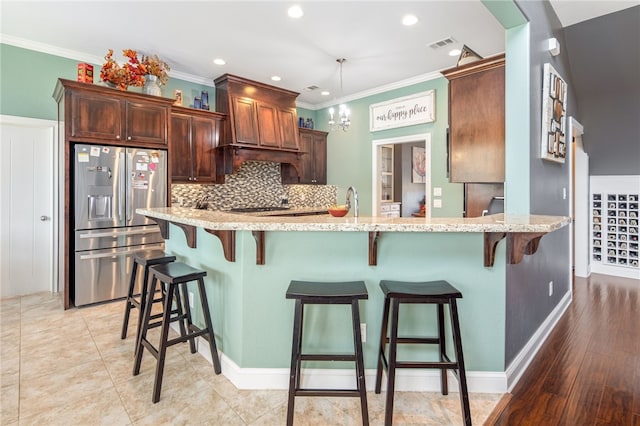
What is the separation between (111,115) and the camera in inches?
147

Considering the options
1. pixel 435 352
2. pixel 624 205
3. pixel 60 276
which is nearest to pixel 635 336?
Result: pixel 435 352

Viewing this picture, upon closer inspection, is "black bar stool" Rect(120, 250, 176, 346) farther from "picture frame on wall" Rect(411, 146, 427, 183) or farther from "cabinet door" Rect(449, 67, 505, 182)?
"picture frame on wall" Rect(411, 146, 427, 183)

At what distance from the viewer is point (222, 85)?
16.5 ft

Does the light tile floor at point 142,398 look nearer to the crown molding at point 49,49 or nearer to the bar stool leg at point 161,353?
the bar stool leg at point 161,353

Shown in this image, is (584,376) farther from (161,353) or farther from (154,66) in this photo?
(154,66)

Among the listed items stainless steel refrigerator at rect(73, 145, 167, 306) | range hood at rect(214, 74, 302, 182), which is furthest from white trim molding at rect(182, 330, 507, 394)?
range hood at rect(214, 74, 302, 182)

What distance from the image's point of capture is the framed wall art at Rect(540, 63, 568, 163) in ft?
8.90

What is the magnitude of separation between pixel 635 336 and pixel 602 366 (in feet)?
2.76

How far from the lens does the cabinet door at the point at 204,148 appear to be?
189 inches

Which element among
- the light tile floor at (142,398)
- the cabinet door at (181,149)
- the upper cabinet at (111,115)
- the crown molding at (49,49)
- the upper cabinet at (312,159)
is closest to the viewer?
the light tile floor at (142,398)

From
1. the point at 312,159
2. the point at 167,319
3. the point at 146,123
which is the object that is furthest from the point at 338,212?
the point at 312,159

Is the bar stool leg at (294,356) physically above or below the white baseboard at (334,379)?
above

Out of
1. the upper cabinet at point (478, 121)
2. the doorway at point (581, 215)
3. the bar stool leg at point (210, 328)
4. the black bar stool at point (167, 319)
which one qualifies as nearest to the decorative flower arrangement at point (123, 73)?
the black bar stool at point (167, 319)

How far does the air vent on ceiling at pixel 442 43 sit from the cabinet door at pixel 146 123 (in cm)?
321
